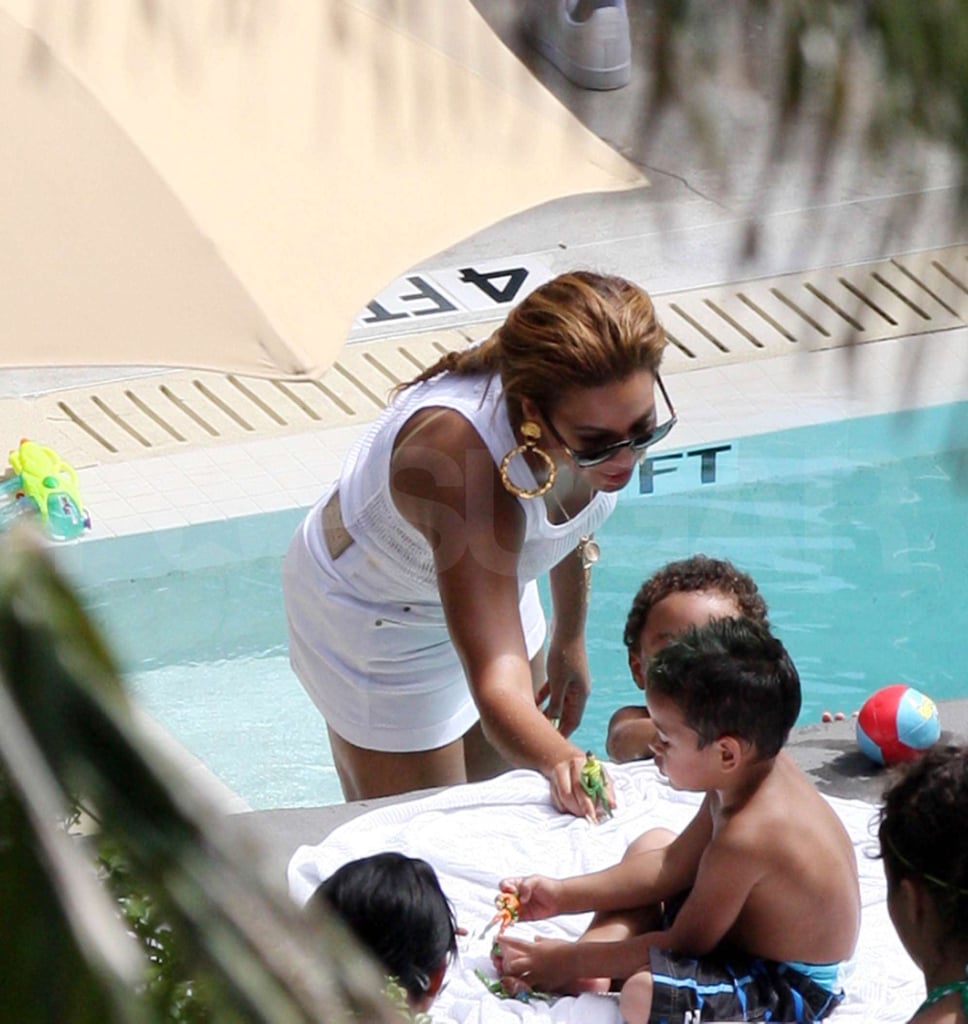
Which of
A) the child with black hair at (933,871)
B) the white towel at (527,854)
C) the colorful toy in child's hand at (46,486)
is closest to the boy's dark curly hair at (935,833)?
the child with black hair at (933,871)

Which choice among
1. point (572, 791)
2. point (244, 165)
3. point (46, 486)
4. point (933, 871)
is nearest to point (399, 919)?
point (572, 791)

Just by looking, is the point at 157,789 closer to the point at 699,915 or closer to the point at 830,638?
the point at 699,915

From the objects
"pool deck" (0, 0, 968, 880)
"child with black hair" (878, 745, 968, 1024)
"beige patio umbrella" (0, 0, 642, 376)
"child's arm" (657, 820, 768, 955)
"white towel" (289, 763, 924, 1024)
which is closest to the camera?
"beige patio umbrella" (0, 0, 642, 376)

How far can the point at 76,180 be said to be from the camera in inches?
124

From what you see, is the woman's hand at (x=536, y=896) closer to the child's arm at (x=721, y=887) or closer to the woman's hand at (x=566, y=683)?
the child's arm at (x=721, y=887)

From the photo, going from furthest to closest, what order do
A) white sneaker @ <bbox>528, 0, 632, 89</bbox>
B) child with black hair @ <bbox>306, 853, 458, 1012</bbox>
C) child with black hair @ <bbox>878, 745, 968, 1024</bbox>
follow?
1. child with black hair @ <bbox>306, 853, 458, 1012</bbox>
2. child with black hair @ <bbox>878, 745, 968, 1024</bbox>
3. white sneaker @ <bbox>528, 0, 632, 89</bbox>

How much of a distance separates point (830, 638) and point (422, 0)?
4765 mm

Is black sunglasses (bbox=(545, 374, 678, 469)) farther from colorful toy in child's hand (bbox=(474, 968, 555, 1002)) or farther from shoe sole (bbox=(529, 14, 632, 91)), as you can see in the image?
shoe sole (bbox=(529, 14, 632, 91))

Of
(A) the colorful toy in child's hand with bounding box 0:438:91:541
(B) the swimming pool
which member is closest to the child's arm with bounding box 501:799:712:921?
(B) the swimming pool

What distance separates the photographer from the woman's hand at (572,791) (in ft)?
9.18

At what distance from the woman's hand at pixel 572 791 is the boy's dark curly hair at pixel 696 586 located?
0.35 meters

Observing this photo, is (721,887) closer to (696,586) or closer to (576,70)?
(696,586)

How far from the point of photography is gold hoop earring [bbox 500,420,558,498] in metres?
2.61

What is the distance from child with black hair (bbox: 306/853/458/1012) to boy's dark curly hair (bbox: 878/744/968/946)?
0.65 m
